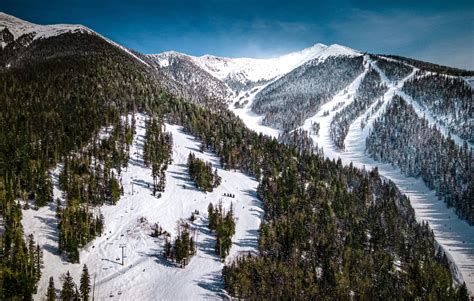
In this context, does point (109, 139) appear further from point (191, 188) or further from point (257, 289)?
point (257, 289)

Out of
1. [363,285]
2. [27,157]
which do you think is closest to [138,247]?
[27,157]

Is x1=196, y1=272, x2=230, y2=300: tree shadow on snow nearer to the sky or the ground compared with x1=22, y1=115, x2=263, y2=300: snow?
nearer to the ground

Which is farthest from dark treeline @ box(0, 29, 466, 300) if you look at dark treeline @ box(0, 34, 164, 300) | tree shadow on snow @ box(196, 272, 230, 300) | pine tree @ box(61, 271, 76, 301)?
pine tree @ box(61, 271, 76, 301)

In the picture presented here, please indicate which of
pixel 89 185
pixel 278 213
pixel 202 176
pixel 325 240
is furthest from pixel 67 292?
pixel 325 240

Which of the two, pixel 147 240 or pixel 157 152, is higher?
pixel 157 152

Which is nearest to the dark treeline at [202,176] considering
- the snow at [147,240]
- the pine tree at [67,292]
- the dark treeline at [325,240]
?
the snow at [147,240]

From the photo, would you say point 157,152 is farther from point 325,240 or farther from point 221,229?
point 325,240

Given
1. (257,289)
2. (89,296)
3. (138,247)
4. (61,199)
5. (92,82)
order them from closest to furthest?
(89,296), (257,289), (138,247), (61,199), (92,82)

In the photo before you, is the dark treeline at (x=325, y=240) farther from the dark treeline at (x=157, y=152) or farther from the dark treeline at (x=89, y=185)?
the dark treeline at (x=89, y=185)

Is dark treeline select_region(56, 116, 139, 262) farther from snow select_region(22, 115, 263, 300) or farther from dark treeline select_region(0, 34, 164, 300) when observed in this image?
dark treeline select_region(0, 34, 164, 300)
